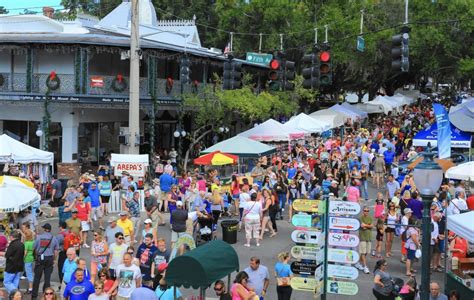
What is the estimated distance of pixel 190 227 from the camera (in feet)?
50.6

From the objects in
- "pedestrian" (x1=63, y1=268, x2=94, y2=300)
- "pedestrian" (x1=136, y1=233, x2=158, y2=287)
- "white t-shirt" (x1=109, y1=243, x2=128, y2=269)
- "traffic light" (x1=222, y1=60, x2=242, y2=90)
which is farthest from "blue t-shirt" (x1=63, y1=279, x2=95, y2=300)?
"traffic light" (x1=222, y1=60, x2=242, y2=90)

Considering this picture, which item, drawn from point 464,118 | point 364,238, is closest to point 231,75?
point 364,238

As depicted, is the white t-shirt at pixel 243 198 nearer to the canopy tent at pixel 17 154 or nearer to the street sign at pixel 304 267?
the street sign at pixel 304 267

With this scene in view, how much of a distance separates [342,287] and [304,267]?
0.79m

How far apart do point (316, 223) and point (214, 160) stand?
41.0ft

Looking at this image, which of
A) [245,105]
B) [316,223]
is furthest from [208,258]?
[245,105]

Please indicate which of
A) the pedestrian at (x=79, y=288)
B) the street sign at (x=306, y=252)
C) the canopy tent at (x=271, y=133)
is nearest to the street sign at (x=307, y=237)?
the street sign at (x=306, y=252)

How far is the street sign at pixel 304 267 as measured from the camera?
11008 millimetres

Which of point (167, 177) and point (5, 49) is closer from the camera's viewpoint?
point (167, 177)

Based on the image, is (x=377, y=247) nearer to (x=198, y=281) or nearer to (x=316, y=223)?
(x=316, y=223)

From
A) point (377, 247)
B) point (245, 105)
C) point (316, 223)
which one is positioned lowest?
point (377, 247)

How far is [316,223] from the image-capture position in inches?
438

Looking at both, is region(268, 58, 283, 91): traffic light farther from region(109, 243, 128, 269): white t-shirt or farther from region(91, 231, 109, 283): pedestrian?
region(109, 243, 128, 269): white t-shirt

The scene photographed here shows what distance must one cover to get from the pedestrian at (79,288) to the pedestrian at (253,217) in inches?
266
